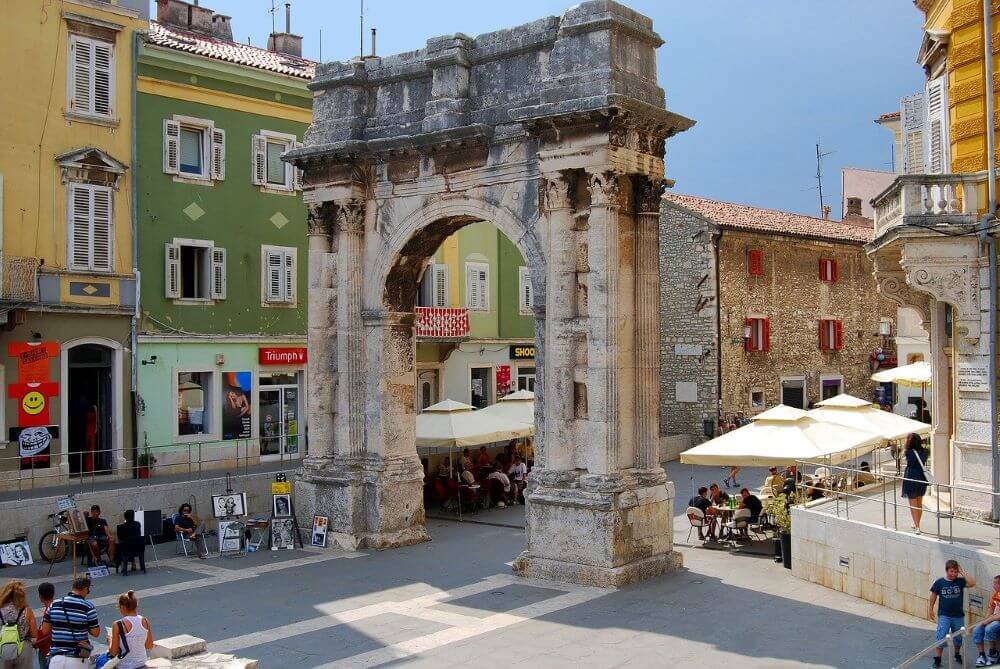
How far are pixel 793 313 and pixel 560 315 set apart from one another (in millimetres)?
25174

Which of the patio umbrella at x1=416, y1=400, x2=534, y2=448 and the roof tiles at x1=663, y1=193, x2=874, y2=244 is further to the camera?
the roof tiles at x1=663, y1=193, x2=874, y2=244

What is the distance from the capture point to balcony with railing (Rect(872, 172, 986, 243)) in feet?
55.8

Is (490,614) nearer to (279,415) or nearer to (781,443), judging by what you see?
(781,443)

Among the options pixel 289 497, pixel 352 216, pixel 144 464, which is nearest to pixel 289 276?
pixel 144 464

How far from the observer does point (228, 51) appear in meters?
29.4

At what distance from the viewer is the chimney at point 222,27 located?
32.4 meters

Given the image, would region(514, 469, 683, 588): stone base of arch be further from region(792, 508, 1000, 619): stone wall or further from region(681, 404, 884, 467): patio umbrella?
region(792, 508, 1000, 619): stone wall

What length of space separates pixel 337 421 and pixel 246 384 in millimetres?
8930

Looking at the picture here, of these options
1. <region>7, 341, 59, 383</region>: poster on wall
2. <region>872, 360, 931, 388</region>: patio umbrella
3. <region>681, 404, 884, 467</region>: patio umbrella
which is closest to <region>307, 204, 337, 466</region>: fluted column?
<region>681, 404, 884, 467</region>: patio umbrella

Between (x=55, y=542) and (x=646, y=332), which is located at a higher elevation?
(x=646, y=332)

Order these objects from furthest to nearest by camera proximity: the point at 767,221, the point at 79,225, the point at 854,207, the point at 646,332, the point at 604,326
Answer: the point at 854,207 < the point at 767,221 < the point at 79,225 < the point at 646,332 < the point at 604,326

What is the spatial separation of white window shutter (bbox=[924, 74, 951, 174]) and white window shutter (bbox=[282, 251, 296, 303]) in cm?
1779

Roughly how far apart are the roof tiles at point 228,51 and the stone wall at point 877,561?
63.6 feet

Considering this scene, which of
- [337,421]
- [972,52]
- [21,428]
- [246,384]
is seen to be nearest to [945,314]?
[972,52]
